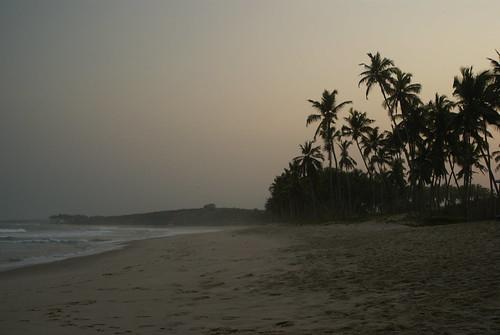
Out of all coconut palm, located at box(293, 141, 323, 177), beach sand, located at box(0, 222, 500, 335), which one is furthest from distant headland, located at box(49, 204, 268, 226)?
beach sand, located at box(0, 222, 500, 335)

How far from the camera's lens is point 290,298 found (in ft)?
22.4

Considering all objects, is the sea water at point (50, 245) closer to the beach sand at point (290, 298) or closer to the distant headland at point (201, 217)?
the beach sand at point (290, 298)

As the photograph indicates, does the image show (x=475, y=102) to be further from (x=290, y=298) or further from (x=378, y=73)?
(x=290, y=298)

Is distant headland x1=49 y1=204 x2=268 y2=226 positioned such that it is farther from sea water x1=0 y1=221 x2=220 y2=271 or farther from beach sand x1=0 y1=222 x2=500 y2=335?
beach sand x1=0 y1=222 x2=500 y2=335

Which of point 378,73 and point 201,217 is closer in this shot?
point 378,73

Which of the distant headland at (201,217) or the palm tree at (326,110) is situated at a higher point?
the palm tree at (326,110)

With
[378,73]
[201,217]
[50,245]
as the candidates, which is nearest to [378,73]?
[378,73]

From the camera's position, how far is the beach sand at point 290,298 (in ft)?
16.6

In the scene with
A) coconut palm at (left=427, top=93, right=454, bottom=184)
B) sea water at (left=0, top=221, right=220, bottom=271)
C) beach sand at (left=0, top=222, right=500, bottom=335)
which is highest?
coconut palm at (left=427, top=93, right=454, bottom=184)

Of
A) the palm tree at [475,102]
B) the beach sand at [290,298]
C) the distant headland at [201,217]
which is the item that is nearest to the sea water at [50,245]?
the beach sand at [290,298]

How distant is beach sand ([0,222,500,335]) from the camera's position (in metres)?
5.06

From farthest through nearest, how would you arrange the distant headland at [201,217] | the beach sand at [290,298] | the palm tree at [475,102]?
the distant headland at [201,217], the palm tree at [475,102], the beach sand at [290,298]

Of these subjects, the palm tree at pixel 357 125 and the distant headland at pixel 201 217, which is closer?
the palm tree at pixel 357 125

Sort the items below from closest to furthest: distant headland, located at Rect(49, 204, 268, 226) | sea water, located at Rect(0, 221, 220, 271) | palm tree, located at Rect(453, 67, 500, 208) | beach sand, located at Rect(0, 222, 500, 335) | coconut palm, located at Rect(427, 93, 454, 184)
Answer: beach sand, located at Rect(0, 222, 500, 335)
sea water, located at Rect(0, 221, 220, 271)
palm tree, located at Rect(453, 67, 500, 208)
coconut palm, located at Rect(427, 93, 454, 184)
distant headland, located at Rect(49, 204, 268, 226)
